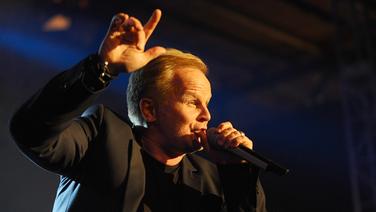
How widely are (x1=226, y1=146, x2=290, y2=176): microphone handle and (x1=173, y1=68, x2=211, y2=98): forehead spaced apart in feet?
0.68

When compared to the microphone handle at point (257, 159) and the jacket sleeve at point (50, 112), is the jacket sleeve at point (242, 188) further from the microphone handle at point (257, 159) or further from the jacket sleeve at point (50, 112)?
the jacket sleeve at point (50, 112)

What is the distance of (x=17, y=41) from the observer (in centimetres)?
326

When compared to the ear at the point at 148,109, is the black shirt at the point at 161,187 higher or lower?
lower

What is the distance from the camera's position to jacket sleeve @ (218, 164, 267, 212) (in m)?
1.24

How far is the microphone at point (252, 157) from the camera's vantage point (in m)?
1.22

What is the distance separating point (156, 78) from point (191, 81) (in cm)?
10

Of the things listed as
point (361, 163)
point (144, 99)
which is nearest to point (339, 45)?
Answer: point (361, 163)

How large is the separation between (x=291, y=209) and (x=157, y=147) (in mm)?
3510

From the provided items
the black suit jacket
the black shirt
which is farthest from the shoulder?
the black shirt

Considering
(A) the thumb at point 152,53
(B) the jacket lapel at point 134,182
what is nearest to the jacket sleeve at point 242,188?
(B) the jacket lapel at point 134,182

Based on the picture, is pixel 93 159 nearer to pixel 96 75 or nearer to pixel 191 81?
pixel 96 75

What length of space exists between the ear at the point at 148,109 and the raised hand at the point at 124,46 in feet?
1.11

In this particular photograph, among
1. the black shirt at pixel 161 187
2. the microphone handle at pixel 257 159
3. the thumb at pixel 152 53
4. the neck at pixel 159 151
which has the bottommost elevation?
the black shirt at pixel 161 187

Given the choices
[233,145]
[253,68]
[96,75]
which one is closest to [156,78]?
[233,145]
